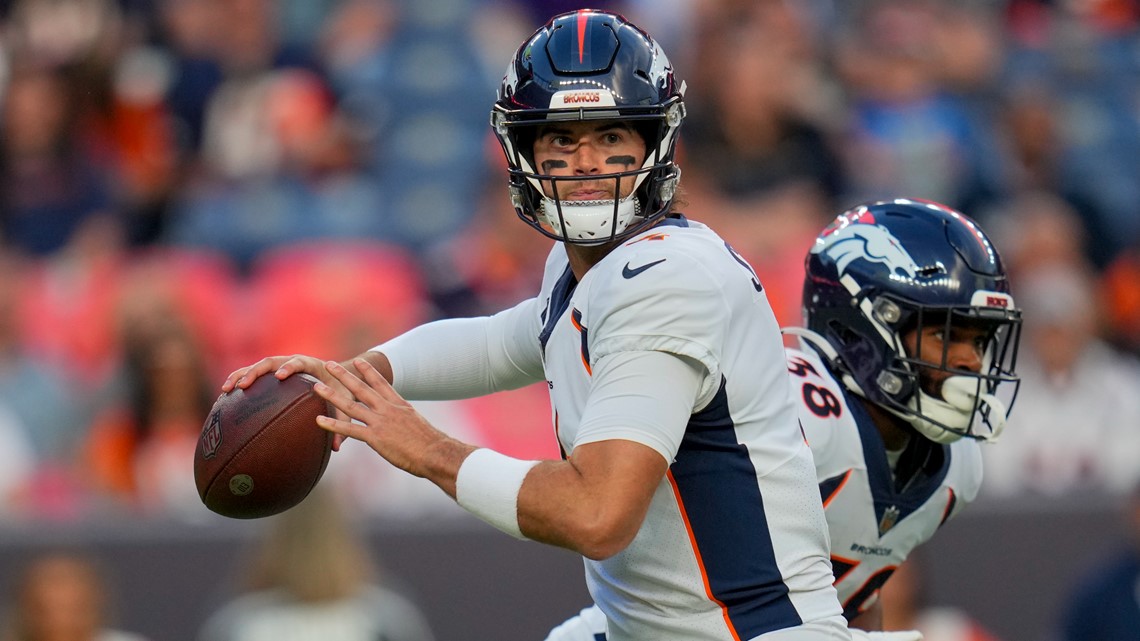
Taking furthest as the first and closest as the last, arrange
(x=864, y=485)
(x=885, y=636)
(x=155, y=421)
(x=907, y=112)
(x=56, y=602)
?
(x=907, y=112) < (x=155, y=421) < (x=56, y=602) < (x=864, y=485) < (x=885, y=636)

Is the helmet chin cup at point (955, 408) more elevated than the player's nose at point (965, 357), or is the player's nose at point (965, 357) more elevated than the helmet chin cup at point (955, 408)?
the player's nose at point (965, 357)

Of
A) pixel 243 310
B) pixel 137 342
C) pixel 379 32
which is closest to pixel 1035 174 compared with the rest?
pixel 379 32

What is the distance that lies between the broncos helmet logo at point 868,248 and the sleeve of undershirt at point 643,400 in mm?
1078

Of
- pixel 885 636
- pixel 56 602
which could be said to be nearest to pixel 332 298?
pixel 56 602

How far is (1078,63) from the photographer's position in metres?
9.73

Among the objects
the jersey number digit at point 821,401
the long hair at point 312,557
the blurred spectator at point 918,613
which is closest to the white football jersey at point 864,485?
the jersey number digit at point 821,401

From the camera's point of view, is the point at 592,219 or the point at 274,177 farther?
the point at 274,177

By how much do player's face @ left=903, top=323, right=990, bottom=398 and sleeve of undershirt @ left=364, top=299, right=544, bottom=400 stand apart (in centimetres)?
90

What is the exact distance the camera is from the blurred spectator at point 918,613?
578 centimetres

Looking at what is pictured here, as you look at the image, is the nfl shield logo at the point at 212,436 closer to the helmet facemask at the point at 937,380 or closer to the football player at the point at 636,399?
the football player at the point at 636,399

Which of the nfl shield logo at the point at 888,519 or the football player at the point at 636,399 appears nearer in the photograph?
the football player at the point at 636,399

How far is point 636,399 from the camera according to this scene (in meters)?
2.92

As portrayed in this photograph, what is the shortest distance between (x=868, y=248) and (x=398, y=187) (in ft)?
15.6

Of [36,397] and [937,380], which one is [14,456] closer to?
[36,397]
